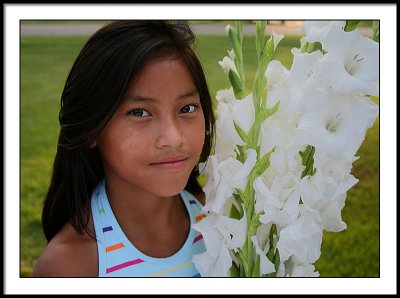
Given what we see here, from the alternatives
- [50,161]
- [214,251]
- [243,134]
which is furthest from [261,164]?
[50,161]

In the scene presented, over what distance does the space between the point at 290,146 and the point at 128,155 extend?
0.23m

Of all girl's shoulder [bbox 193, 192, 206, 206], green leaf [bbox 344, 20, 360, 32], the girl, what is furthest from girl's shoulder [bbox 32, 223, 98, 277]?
green leaf [bbox 344, 20, 360, 32]

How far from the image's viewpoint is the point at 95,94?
87 cm

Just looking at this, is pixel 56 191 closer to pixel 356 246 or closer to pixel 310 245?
pixel 310 245

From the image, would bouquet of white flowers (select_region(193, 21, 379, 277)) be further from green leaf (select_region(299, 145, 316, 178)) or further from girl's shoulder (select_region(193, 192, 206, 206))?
girl's shoulder (select_region(193, 192, 206, 206))

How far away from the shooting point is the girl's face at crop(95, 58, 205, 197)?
853mm

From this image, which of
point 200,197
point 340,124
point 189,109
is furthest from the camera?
point 200,197

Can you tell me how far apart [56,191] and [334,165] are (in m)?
0.45

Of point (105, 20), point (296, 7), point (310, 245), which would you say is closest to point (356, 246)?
point (310, 245)

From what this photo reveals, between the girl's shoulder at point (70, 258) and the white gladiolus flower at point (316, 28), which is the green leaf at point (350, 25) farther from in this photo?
the girl's shoulder at point (70, 258)

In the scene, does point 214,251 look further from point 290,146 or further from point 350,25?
point 350,25

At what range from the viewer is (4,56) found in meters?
0.91

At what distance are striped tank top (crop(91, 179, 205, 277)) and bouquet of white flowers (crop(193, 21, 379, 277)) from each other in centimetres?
10

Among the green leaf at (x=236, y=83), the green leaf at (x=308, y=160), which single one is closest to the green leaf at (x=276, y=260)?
the green leaf at (x=308, y=160)
